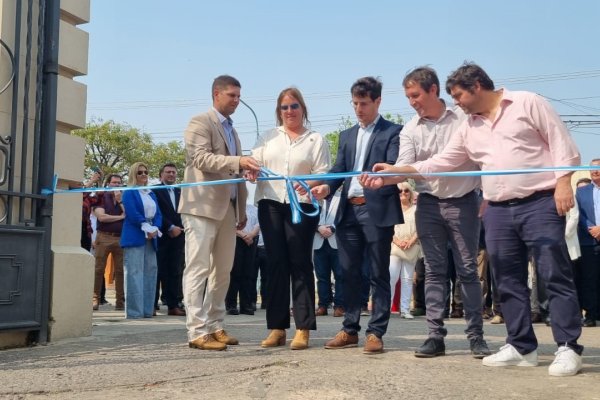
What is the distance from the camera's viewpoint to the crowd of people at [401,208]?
5121 millimetres

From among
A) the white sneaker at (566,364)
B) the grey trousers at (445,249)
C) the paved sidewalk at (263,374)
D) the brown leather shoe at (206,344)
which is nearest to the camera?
the paved sidewalk at (263,374)

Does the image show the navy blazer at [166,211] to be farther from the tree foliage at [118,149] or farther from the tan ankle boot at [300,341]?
the tree foliage at [118,149]

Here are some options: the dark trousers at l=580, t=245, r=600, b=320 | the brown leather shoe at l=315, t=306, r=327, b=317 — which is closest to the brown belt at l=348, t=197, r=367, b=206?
the dark trousers at l=580, t=245, r=600, b=320

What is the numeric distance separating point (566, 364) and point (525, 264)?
780mm

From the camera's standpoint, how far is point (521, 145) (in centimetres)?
518

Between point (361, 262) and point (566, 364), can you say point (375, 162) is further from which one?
point (566, 364)

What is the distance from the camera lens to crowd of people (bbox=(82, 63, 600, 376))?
5.12 meters

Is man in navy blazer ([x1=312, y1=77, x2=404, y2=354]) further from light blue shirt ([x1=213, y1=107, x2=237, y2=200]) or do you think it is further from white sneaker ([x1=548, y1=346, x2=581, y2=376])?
white sneaker ([x1=548, y1=346, x2=581, y2=376])

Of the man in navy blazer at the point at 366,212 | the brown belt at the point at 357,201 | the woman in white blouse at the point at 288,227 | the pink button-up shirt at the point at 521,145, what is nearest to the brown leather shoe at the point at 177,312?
the woman in white blouse at the point at 288,227

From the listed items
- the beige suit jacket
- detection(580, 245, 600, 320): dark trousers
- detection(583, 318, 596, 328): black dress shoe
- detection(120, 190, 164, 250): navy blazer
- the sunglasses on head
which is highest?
the sunglasses on head

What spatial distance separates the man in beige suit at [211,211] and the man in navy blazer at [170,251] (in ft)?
14.0

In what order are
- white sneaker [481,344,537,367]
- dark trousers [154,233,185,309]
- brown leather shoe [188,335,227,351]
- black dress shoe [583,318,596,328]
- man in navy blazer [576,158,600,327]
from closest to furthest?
white sneaker [481,344,537,367] < brown leather shoe [188,335,227,351] < black dress shoe [583,318,596,328] < man in navy blazer [576,158,600,327] < dark trousers [154,233,185,309]

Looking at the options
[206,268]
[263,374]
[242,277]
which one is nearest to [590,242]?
[242,277]

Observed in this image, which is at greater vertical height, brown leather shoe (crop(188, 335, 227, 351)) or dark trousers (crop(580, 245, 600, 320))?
dark trousers (crop(580, 245, 600, 320))
